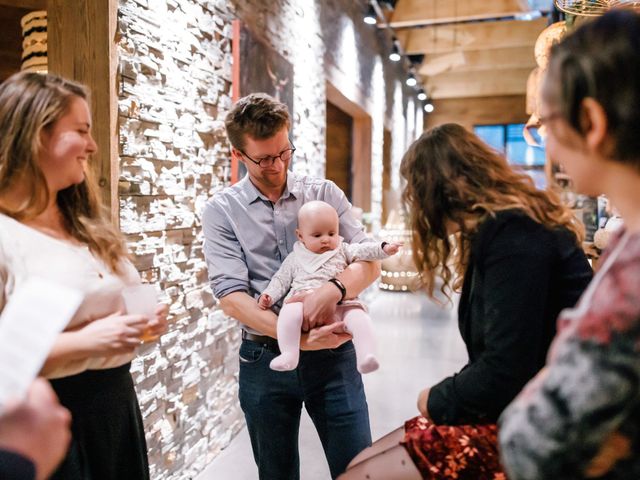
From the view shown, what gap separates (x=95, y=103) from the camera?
2.13 meters

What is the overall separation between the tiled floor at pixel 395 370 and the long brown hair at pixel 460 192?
6.77ft

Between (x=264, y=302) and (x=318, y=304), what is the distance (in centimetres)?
20

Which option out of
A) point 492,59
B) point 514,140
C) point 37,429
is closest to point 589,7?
point 37,429

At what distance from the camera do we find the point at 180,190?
107 inches

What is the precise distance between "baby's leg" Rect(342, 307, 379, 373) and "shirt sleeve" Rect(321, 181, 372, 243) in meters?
0.34

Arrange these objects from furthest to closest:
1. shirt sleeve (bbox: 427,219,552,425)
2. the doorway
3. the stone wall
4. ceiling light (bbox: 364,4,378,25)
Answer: the doorway → ceiling light (bbox: 364,4,378,25) → the stone wall → shirt sleeve (bbox: 427,219,552,425)

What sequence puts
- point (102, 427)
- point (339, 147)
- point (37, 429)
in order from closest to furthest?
point (37, 429), point (102, 427), point (339, 147)

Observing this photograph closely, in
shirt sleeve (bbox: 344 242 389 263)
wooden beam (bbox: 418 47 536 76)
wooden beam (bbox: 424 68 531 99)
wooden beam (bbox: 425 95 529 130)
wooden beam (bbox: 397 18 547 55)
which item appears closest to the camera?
shirt sleeve (bbox: 344 242 389 263)

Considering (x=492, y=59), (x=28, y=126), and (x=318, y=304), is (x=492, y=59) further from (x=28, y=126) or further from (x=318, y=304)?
(x=28, y=126)

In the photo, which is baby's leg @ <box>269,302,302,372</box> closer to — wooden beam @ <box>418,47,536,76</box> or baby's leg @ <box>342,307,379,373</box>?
baby's leg @ <box>342,307,379,373</box>

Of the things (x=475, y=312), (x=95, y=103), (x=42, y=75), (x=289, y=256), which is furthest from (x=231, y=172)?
(x=475, y=312)

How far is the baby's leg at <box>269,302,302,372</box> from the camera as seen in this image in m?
1.67

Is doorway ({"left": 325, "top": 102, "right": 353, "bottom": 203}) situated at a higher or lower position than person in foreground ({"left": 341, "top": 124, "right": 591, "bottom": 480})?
higher

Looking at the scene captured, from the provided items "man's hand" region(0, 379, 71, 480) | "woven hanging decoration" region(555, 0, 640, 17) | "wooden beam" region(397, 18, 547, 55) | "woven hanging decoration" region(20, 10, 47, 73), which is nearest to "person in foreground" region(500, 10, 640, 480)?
"man's hand" region(0, 379, 71, 480)
